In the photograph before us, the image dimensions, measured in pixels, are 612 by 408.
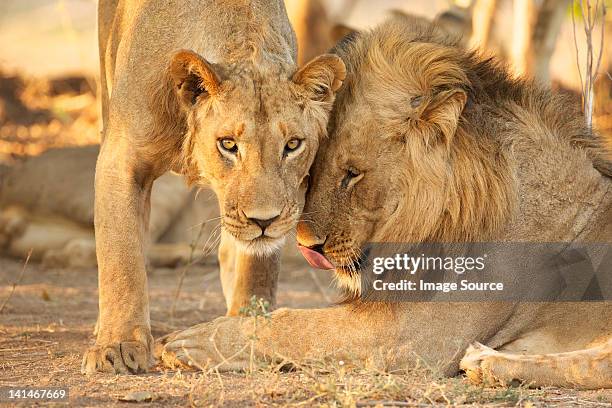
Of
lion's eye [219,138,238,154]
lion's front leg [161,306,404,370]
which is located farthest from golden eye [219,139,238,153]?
lion's front leg [161,306,404,370]

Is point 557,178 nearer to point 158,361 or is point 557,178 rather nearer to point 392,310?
point 392,310

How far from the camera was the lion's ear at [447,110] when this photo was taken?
13.3 feet

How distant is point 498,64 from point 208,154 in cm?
124

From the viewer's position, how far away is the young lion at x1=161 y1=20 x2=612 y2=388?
4066mm

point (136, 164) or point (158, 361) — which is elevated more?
point (136, 164)

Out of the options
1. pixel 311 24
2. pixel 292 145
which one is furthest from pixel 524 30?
pixel 292 145

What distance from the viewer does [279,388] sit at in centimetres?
352

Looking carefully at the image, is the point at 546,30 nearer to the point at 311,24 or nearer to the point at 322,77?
the point at 311,24

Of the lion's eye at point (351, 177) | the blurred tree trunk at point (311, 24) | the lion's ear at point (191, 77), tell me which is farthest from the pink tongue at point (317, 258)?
the blurred tree trunk at point (311, 24)

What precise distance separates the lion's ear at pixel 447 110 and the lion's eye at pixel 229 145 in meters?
0.72

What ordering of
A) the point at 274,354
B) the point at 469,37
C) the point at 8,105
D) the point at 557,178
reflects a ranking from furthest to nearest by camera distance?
the point at 8,105 < the point at 469,37 < the point at 557,178 < the point at 274,354

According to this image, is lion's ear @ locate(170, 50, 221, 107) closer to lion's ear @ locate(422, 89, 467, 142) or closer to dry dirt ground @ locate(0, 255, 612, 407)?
lion's ear @ locate(422, 89, 467, 142)

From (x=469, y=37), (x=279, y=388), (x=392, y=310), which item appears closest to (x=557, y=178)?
(x=392, y=310)

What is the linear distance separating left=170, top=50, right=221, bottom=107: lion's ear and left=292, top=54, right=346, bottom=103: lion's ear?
31cm
